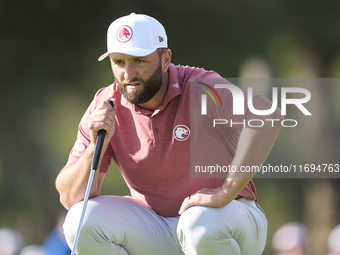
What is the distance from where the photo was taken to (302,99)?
4277 millimetres

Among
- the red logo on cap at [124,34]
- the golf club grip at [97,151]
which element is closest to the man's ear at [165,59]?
the red logo on cap at [124,34]

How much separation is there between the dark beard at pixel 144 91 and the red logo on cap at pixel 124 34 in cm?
15

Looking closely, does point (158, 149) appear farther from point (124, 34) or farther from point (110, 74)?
point (110, 74)

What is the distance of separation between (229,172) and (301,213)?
8.16ft

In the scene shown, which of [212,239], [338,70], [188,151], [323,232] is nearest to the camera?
[212,239]

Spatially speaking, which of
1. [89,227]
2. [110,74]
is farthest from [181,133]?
[110,74]

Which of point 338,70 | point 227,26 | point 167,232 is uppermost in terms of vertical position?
point 227,26

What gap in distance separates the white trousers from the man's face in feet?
1.29

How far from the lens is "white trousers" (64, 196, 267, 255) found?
5.81 ft

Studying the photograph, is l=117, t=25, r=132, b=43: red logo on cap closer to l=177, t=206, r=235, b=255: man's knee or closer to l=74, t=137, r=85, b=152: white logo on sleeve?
l=74, t=137, r=85, b=152: white logo on sleeve

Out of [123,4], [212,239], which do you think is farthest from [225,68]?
[212,239]

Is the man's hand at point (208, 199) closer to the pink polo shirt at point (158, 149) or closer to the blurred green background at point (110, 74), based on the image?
the pink polo shirt at point (158, 149)

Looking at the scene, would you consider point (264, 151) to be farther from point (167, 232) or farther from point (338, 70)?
point (338, 70)

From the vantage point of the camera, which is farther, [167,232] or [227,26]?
[227,26]
